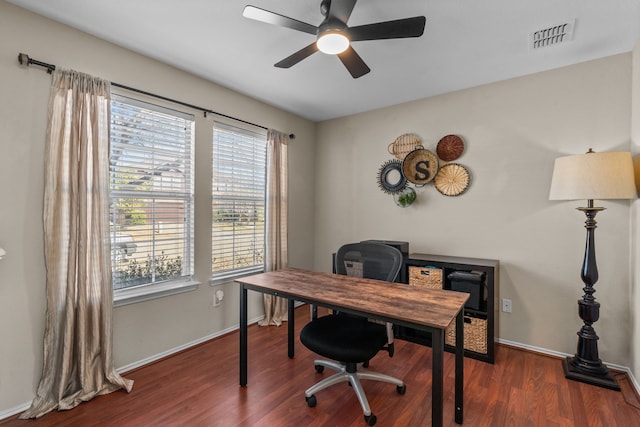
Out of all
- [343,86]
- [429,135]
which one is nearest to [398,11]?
[343,86]

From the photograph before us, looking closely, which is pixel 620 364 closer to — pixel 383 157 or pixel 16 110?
pixel 383 157

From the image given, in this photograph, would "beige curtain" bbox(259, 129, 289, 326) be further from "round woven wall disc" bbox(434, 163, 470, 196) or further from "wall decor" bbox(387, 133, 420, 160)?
"round woven wall disc" bbox(434, 163, 470, 196)

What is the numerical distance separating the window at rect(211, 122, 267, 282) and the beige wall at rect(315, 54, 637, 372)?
5.08ft

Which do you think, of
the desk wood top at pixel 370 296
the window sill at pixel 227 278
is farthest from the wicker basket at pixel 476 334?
the window sill at pixel 227 278

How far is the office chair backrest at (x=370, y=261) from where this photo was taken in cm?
221

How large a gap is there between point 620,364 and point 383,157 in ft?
8.90

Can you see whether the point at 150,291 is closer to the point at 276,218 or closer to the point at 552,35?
the point at 276,218

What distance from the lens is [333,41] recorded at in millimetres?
1703

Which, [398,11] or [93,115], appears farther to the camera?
[93,115]

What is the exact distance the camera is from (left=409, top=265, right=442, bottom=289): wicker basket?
277cm

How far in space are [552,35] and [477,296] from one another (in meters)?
2.02

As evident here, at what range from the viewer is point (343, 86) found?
9.82 ft

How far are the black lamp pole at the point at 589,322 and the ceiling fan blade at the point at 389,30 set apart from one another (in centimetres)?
178

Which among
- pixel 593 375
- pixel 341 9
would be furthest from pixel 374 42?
pixel 593 375
